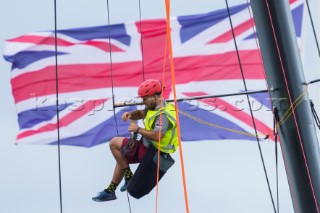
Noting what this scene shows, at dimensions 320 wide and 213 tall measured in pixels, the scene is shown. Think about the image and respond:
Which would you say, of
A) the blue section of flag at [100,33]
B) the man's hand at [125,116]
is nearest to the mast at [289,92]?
the man's hand at [125,116]

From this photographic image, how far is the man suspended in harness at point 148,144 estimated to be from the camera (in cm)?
594

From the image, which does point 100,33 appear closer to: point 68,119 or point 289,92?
point 68,119

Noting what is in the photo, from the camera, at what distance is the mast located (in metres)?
5.47

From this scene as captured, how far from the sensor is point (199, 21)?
12.0 metres

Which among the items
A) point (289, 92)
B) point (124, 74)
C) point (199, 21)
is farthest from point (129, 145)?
point (199, 21)

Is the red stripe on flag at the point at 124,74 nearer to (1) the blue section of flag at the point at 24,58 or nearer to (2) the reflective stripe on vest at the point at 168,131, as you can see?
(1) the blue section of flag at the point at 24,58

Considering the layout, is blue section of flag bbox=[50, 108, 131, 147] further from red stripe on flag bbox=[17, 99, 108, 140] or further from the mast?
the mast

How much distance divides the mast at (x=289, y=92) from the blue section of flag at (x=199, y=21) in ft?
20.5

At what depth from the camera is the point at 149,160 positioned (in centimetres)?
604

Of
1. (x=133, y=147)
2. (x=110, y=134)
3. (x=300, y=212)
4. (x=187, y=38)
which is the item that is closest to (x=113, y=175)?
(x=133, y=147)

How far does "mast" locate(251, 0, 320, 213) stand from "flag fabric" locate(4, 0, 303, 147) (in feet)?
18.0

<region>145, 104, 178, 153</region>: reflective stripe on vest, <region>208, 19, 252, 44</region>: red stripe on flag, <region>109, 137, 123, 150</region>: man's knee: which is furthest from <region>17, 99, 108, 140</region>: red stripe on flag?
<region>145, 104, 178, 153</region>: reflective stripe on vest

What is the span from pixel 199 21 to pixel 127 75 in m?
1.61

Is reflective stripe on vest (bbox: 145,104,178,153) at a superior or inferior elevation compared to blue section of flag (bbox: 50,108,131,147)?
inferior
